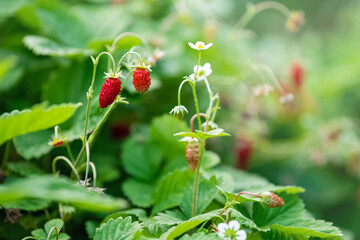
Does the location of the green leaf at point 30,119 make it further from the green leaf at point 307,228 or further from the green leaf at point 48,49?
the green leaf at point 307,228

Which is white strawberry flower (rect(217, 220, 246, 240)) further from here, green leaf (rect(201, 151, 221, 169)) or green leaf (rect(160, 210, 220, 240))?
green leaf (rect(201, 151, 221, 169))

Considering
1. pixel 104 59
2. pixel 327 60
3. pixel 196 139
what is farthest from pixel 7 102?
pixel 327 60

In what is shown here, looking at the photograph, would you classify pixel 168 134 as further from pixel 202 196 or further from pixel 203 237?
pixel 203 237

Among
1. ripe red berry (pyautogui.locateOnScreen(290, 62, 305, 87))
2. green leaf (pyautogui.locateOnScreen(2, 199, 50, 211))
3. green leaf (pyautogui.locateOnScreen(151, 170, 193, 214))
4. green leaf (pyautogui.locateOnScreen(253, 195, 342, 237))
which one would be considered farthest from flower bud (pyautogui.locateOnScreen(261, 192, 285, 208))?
ripe red berry (pyautogui.locateOnScreen(290, 62, 305, 87))

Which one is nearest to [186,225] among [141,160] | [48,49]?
[141,160]

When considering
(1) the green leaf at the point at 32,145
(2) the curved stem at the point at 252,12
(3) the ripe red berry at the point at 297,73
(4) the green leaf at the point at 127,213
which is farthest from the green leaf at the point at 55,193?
(3) the ripe red berry at the point at 297,73

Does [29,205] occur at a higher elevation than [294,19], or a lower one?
lower
